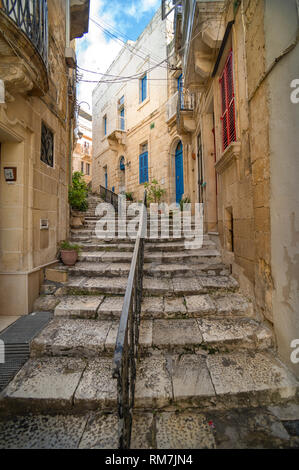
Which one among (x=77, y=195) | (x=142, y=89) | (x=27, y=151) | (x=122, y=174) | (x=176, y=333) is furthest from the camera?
(x=122, y=174)

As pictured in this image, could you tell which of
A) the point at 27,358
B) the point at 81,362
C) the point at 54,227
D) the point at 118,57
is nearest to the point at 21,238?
the point at 54,227

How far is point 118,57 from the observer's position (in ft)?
45.2

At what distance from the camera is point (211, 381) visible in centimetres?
187

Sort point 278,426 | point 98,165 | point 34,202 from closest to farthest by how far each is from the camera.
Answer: point 278,426
point 34,202
point 98,165

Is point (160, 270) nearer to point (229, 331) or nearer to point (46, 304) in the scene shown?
point (229, 331)

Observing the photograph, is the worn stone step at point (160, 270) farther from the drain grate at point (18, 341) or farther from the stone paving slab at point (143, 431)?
the stone paving slab at point (143, 431)

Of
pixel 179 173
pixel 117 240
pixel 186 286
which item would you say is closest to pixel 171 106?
pixel 179 173

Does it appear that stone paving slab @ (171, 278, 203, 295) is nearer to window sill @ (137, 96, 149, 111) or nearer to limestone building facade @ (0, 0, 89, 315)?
limestone building facade @ (0, 0, 89, 315)

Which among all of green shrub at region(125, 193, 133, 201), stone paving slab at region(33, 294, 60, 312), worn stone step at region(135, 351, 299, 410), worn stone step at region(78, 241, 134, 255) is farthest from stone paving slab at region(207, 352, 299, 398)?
green shrub at region(125, 193, 133, 201)

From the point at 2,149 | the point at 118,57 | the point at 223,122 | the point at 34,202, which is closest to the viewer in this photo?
the point at 2,149

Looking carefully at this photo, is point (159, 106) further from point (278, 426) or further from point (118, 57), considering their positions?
point (278, 426)

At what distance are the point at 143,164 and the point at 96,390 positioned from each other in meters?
11.5

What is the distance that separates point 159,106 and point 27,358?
11748 mm

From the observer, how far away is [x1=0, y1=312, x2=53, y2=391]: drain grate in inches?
79.8
